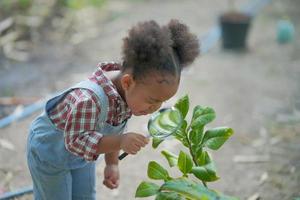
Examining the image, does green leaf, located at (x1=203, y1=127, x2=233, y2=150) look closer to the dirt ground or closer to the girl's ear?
the girl's ear

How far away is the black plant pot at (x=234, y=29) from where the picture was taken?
5207 mm

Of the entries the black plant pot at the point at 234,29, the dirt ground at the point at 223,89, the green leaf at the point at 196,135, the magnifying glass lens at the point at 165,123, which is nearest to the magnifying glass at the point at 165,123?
the magnifying glass lens at the point at 165,123

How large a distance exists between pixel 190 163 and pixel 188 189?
0.16m

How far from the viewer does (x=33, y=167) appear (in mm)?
2004

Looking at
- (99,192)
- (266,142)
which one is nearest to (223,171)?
(266,142)

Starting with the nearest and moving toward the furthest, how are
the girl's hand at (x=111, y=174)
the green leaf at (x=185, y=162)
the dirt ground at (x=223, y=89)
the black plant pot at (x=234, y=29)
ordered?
the green leaf at (x=185, y=162) < the girl's hand at (x=111, y=174) < the dirt ground at (x=223, y=89) < the black plant pot at (x=234, y=29)

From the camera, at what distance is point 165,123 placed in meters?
1.85

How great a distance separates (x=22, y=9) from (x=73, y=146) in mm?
3925

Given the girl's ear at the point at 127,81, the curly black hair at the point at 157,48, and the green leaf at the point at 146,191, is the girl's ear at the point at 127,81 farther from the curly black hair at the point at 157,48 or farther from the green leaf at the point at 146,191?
the green leaf at the point at 146,191

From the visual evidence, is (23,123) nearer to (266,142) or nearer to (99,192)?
(99,192)

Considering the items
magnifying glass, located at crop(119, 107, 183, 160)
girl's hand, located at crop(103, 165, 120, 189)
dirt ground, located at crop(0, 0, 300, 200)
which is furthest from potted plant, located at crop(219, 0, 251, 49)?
magnifying glass, located at crop(119, 107, 183, 160)

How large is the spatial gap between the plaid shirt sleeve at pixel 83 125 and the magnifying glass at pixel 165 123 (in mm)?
161

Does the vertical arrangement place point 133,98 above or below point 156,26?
below

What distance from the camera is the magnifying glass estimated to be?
181 cm
